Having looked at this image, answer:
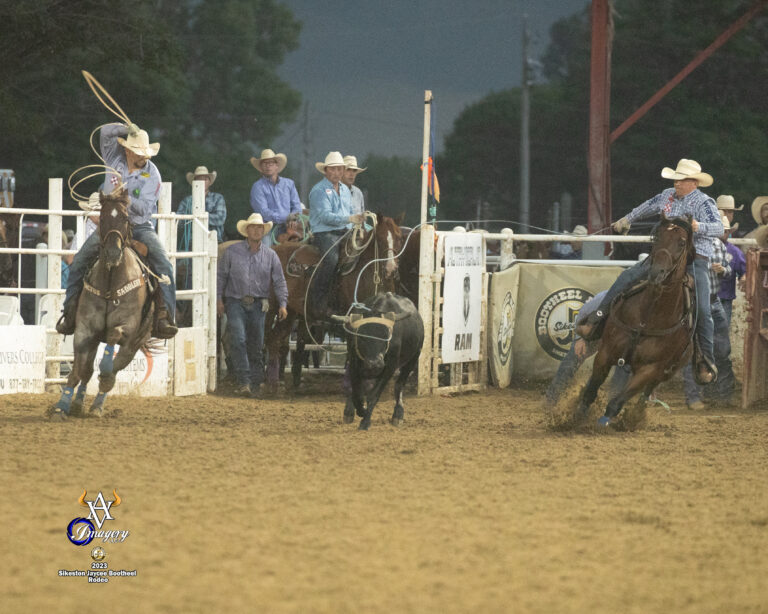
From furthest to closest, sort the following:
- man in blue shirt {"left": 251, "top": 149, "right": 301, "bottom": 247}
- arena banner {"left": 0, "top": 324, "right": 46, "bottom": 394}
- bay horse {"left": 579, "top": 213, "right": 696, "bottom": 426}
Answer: man in blue shirt {"left": 251, "top": 149, "right": 301, "bottom": 247}, arena banner {"left": 0, "top": 324, "right": 46, "bottom": 394}, bay horse {"left": 579, "top": 213, "right": 696, "bottom": 426}

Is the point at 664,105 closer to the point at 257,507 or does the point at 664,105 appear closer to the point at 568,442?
the point at 568,442

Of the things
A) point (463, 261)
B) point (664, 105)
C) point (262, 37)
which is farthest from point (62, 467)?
point (262, 37)

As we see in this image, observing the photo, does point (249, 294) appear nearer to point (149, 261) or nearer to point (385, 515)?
point (149, 261)

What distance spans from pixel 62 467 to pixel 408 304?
11.1ft

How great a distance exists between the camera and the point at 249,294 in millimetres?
12062

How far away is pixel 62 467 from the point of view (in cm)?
716

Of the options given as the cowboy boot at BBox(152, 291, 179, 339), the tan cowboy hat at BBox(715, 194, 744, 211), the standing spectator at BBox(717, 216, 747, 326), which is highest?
the tan cowboy hat at BBox(715, 194, 744, 211)

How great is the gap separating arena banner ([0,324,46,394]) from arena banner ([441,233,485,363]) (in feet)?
12.4

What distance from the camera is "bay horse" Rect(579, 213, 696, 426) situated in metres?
8.90

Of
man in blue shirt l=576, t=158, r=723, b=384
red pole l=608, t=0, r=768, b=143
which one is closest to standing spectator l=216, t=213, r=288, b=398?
man in blue shirt l=576, t=158, r=723, b=384

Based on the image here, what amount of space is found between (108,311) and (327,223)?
3.30 m

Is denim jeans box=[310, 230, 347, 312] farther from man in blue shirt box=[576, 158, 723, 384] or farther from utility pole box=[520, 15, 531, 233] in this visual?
utility pole box=[520, 15, 531, 233]

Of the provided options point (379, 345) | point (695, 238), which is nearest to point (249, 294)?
point (379, 345)

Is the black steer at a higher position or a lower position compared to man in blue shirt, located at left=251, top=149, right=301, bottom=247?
lower
